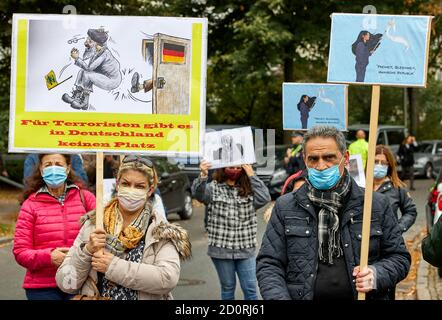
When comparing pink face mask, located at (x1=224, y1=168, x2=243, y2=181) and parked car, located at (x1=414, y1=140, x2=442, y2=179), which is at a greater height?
pink face mask, located at (x1=224, y1=168, x2=243, y2=181)

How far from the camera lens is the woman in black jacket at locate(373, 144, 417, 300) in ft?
25.4

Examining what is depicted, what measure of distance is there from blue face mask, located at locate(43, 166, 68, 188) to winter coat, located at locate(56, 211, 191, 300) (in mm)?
1253

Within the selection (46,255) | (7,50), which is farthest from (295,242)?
(7,50)

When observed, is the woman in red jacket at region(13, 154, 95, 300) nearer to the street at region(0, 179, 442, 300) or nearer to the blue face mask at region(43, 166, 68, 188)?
the blue face mask at region(43, 166, 68, 188)

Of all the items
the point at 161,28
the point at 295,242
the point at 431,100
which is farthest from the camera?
the point at 431,100

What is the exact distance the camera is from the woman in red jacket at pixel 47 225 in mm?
5613

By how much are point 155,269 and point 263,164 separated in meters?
4.69

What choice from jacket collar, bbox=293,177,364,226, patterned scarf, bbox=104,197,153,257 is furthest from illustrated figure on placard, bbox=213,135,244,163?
jacket collar, bbox=293,177,364,226

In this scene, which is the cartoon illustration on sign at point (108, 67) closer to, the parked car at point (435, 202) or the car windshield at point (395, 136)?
the parked car at point (435, 202)

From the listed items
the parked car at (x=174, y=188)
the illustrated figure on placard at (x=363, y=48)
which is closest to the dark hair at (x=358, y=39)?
the illustrated figure on placard at (x=363, y=48)

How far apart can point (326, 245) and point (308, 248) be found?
0.09m
